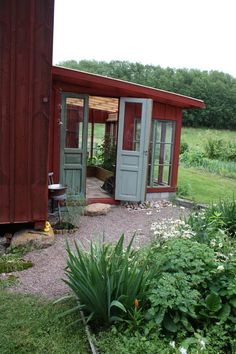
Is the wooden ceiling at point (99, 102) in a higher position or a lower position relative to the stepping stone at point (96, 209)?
higher

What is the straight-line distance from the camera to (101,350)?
102 inches

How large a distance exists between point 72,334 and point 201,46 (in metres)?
42.9

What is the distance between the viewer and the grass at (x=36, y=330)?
265cm

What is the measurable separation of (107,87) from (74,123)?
37.2 inches

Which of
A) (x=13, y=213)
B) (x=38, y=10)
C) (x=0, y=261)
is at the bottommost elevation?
(x=0, y=261)

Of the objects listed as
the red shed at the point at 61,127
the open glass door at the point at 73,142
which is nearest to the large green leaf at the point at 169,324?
the red shed at the point at 61,127

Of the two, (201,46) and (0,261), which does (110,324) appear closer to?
(0,261)

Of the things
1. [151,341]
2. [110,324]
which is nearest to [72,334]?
[110,324]

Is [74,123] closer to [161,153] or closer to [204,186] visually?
[161,153]

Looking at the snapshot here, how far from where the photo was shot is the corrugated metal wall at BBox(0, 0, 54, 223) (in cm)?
473

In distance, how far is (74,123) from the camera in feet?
24.0

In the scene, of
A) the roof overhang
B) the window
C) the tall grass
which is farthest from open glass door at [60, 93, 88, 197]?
the tall grass

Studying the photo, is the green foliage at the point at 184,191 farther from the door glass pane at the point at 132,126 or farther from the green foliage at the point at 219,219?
the green foliage at the point at 219,219

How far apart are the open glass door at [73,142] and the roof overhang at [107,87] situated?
0.25 m
